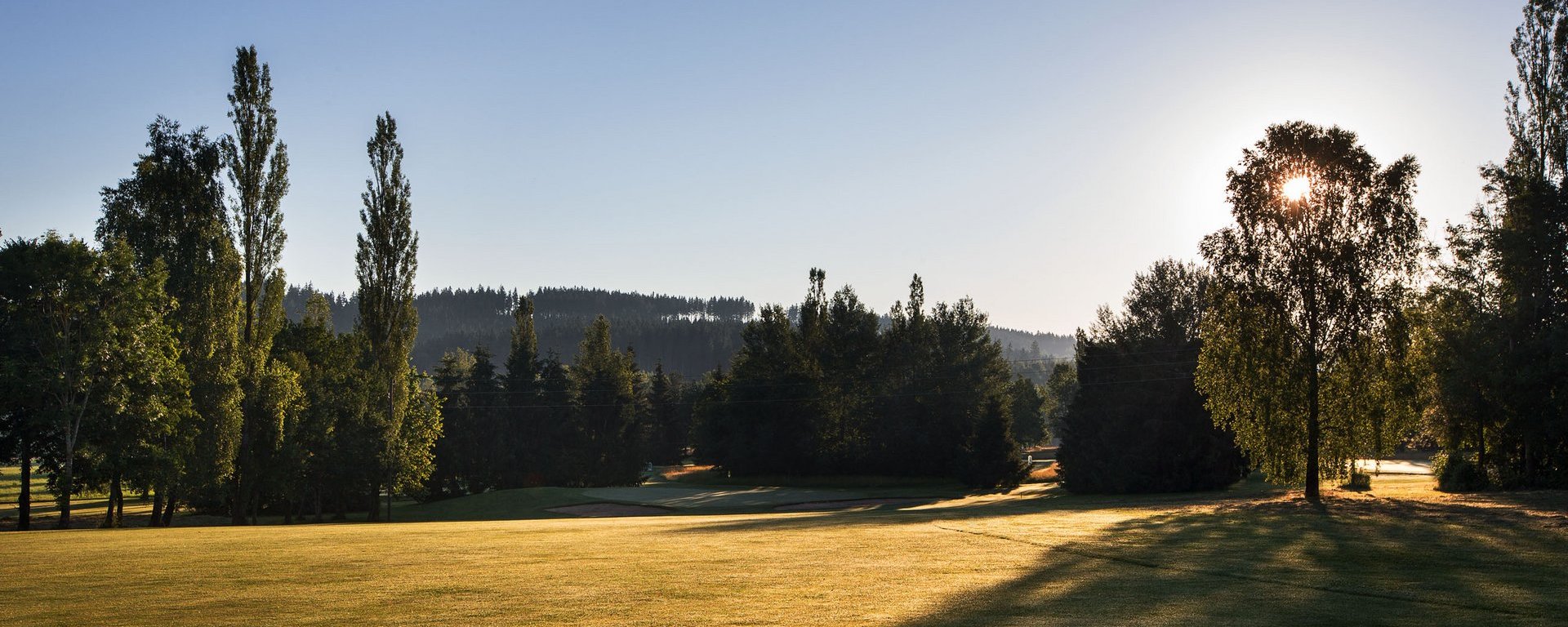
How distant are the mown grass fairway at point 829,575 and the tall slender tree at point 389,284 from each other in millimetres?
31766

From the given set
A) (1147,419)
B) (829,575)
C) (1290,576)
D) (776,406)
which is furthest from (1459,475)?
(776,406)

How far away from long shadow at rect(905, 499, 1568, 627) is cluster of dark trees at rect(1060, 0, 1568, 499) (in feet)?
39.0

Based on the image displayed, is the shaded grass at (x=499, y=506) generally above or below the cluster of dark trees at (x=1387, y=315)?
below

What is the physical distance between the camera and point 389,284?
62000mm

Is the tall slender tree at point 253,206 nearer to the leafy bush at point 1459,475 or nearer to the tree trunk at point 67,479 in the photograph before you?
the tree trunk at point 67,479

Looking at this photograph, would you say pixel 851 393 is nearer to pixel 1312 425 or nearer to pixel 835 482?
pixel 835 482

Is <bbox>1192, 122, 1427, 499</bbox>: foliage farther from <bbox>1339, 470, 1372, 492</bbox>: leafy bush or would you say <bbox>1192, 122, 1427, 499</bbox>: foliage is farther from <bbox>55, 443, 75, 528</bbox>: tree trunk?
<bbox>55, 443, 75, 528</bbox>: tree trunk

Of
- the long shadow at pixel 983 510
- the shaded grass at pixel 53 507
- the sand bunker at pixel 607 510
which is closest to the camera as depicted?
the long shadow at pixel 983 510

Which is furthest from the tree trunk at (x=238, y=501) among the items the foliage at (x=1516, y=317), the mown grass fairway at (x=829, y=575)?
the foliage at (x=1516, y=317)

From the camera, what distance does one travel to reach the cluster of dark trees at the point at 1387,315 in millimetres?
39250

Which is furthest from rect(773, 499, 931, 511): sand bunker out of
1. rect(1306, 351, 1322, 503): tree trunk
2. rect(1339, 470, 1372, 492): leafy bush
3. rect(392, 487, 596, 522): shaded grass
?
rect(1306, 351, 1322, 503): tree trunk

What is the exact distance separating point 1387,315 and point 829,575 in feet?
104

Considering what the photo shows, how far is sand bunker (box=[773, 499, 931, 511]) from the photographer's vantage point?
6019 cm

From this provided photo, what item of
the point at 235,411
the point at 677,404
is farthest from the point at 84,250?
the point at 677,404
